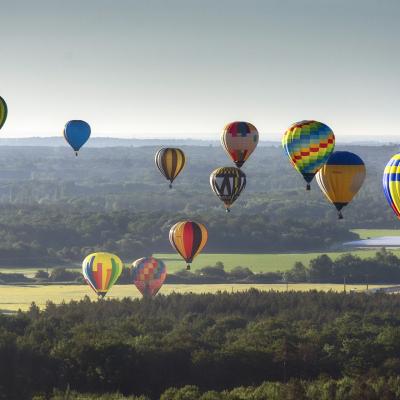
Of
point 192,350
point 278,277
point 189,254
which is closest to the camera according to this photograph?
point 192,350

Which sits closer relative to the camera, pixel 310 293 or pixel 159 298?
pixel 159 298

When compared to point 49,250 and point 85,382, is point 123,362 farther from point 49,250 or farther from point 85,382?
point 49,250

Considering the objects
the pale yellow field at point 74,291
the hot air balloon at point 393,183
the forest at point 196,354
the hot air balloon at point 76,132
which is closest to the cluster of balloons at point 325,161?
the hot air balloon at point 393,183

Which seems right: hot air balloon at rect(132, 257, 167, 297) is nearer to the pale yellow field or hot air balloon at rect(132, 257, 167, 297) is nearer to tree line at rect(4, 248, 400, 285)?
the pale yellow field

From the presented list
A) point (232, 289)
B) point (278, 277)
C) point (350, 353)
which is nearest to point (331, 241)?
point (278, 277)

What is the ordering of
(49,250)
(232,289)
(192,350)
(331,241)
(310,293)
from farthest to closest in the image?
1. (331,241)
2. (49,250)
3. (232,289)
4. (310,293)
5. (192,350)

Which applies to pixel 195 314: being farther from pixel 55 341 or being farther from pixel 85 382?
pixel 85 382

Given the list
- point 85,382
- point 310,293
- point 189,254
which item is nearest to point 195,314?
point 189,254
